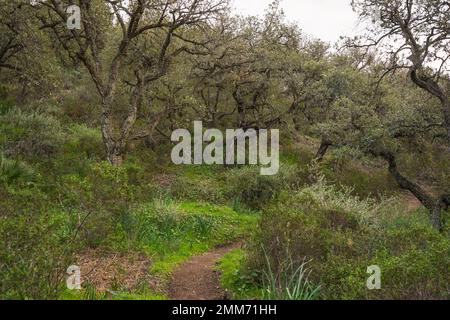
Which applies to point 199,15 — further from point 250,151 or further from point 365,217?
point 365,217

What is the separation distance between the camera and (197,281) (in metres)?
8.95

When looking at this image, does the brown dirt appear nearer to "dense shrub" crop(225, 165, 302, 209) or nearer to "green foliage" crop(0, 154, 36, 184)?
"green foliage" crop(0, 154, 36, 184)

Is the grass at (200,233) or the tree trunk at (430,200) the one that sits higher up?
the tree trunk at (430,200)

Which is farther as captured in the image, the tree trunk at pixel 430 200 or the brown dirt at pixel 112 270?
the tree trunk at pixel 430 200

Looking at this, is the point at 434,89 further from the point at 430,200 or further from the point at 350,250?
the point at 350,250

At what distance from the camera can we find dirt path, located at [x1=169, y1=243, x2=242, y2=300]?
26.9 feet

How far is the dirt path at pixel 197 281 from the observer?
26.9ft

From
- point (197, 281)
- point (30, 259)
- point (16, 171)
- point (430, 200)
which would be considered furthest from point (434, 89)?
point (30, 259)

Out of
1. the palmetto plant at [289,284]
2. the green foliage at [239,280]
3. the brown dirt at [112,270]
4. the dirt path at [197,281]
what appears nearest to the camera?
the palmetto plant at [289,284]

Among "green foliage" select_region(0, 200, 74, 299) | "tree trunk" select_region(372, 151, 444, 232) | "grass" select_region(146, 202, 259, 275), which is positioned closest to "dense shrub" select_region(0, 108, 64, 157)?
"grass" select_region(146, 202, 259, 275)

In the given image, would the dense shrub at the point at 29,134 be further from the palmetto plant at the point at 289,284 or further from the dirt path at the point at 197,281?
the palmetto plant at the point at 289,284

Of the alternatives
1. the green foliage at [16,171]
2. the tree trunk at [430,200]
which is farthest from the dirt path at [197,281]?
the tree trunk at [430,200]

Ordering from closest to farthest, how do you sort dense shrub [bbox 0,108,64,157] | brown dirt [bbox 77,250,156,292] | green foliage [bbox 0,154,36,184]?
brown dirt [bbox 77,250,156,292] < green foliage [bbox 0,154,36,184] < dense shrub [bbox 0,108,64,157]

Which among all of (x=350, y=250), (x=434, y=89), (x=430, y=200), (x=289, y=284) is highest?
(x=434, y=89)
